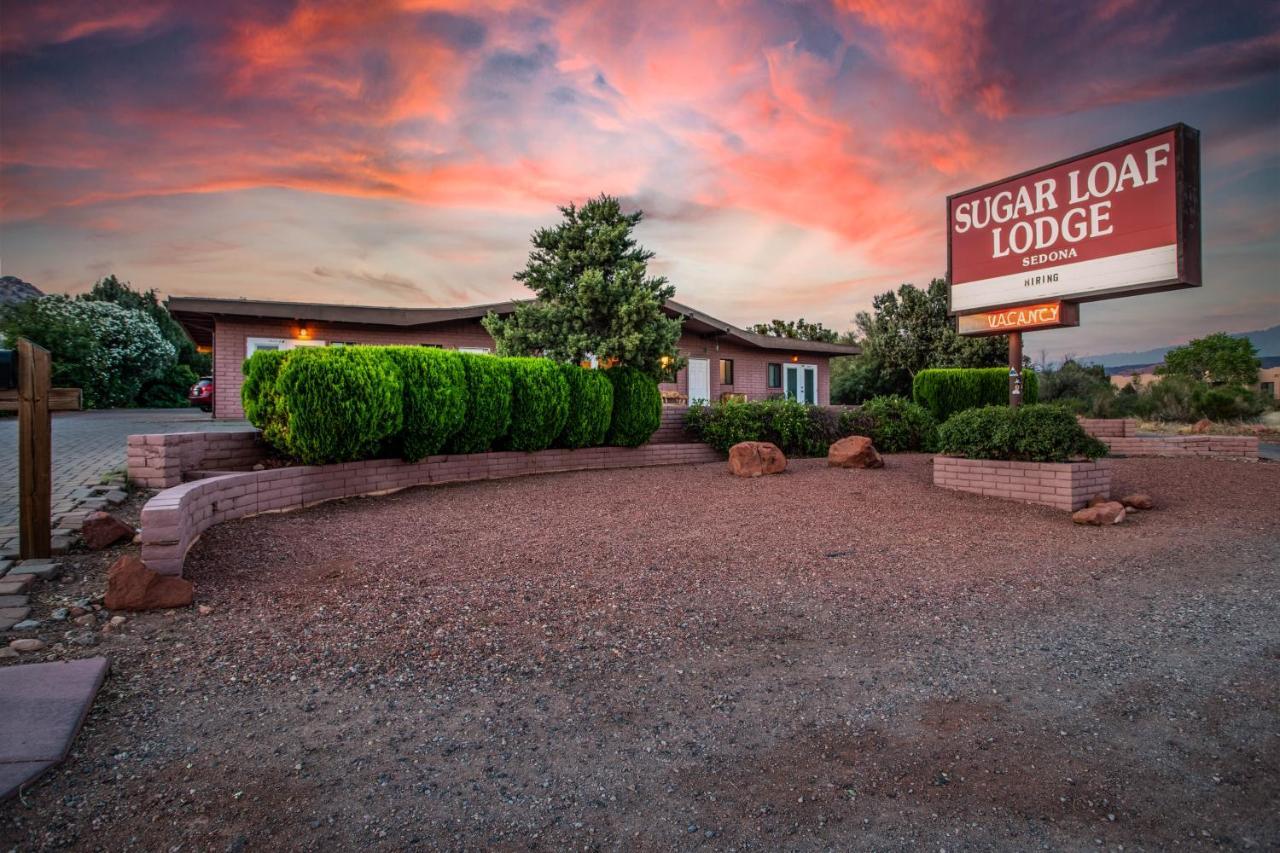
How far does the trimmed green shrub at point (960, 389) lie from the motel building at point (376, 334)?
4989 millimetres

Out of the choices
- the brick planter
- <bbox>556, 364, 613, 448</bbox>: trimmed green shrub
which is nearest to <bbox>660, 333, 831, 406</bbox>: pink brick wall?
<bbox>556, 364, 613, 448</bbox>: trimmed green shrub

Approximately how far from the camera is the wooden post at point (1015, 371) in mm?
8477

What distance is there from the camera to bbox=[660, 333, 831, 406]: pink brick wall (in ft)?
69.4

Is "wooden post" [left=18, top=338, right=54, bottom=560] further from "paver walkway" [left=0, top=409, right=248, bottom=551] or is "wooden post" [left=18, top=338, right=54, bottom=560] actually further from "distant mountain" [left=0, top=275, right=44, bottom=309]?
"distant mountain" [left=0, top=275, right=44, bottom=309]

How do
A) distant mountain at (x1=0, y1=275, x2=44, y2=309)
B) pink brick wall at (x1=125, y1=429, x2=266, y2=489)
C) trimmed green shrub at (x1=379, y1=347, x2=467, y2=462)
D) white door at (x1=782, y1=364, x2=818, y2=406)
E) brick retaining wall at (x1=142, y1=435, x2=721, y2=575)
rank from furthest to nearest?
1. distant mountain at (x1=0, y1=275, x2=44, y2=309)
2. white door at (x1=782, y1=364, x2=818, y2=406)
3. trimmed green shrub at (x1=379, y1=347, x2=467, y2=462)
4. pink brick wall at (x1=125, y1=429, x2=266, y2=489)
5. brick retaining wall at (x1=142, y1=435, x2=721, y2=575)

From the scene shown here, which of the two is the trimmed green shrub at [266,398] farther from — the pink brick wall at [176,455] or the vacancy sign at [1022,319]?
the vacancy sign at [1022,319]

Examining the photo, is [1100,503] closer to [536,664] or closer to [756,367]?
[536,664]

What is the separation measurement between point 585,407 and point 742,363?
47.0ft

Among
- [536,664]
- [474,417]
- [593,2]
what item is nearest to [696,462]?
[474,417]

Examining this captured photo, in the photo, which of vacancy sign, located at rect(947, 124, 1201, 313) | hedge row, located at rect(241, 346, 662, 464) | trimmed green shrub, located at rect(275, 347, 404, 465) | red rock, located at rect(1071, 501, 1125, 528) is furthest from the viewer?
vacancy sign, located at rect(947, 124, 1201, 313)

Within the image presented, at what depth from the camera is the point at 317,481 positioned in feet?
22.3

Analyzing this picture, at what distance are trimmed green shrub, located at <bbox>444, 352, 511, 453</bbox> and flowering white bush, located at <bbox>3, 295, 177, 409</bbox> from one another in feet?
72.9

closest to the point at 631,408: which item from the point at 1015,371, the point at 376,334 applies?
the point at 1015,371

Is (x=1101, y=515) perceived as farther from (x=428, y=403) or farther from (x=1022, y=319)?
(x=428, y=403)
